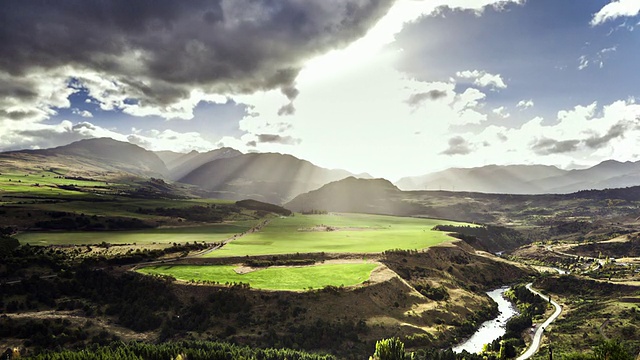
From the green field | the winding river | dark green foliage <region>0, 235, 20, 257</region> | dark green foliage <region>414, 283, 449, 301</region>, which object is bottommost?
the winding river

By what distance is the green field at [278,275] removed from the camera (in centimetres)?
7819

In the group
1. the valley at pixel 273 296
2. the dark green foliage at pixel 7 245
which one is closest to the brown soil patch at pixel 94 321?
the valley at pixel 273 296

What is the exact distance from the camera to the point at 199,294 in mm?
72938

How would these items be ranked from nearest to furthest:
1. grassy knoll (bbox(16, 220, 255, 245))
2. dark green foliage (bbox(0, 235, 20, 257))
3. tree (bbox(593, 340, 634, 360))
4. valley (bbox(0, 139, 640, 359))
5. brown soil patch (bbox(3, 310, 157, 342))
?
tree (bbox(593, 340, 634, 360)) < brown soil patch (bbox(3, 310, 157, 342)) < valley (bbox(0, 139, 640, 359)) < dark green foliage (bbox(0, 235, 20, 257)) < grassy knoll (bbox(16, 220, 255, 245))

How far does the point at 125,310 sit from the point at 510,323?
8128cm

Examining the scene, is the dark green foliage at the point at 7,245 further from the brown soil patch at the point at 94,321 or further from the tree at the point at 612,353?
the tree at the point at 612,353

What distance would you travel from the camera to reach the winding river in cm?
6981

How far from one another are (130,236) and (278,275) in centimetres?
6646

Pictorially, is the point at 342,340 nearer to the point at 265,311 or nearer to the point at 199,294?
the point at 265,311

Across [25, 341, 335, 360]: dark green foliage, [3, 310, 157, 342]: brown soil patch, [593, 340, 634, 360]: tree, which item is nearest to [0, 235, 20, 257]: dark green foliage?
[3, 310, 157, 342]: brown soil patch

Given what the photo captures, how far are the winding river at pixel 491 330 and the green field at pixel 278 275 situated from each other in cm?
2465

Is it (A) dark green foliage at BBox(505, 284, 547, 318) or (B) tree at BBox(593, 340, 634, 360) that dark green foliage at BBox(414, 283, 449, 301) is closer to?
(A) dark green foliage at BBox(505, 284, 547, 318)

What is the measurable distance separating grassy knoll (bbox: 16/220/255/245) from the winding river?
85.2 metres

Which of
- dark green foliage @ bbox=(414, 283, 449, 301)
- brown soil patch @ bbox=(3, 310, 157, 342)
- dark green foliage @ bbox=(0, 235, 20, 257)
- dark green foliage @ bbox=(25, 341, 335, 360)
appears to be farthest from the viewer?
dark green foliage @ bbox=(414, 283, 449, 301)
